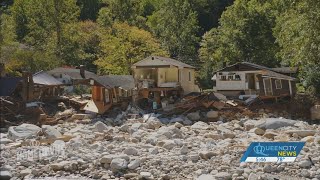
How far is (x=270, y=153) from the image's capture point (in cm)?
1988

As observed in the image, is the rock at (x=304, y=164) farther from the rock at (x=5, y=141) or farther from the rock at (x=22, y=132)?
the rock at (x=22, y=132)

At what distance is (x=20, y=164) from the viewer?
2014cm

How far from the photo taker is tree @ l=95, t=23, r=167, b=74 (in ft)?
154

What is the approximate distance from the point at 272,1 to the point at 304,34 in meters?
23.2

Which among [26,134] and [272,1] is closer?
[26,134]

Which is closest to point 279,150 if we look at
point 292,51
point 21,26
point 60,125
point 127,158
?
point 127,158

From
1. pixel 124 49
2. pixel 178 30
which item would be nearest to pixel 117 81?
pixel 124 49

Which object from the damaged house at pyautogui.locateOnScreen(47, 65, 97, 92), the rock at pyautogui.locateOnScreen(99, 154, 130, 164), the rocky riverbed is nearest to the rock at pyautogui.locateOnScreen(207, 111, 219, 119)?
the rocky riverbed

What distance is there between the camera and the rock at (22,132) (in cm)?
2625

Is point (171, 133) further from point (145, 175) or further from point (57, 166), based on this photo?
point (57, 166)

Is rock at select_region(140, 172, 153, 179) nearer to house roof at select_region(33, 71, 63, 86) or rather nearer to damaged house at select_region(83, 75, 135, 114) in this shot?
damaged house at select_region(83, 75, 135, 114)

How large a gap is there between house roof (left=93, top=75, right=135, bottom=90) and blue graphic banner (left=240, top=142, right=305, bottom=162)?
17.9 metres

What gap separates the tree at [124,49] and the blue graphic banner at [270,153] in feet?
88.6

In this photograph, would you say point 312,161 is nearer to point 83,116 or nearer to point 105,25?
point 83,116
